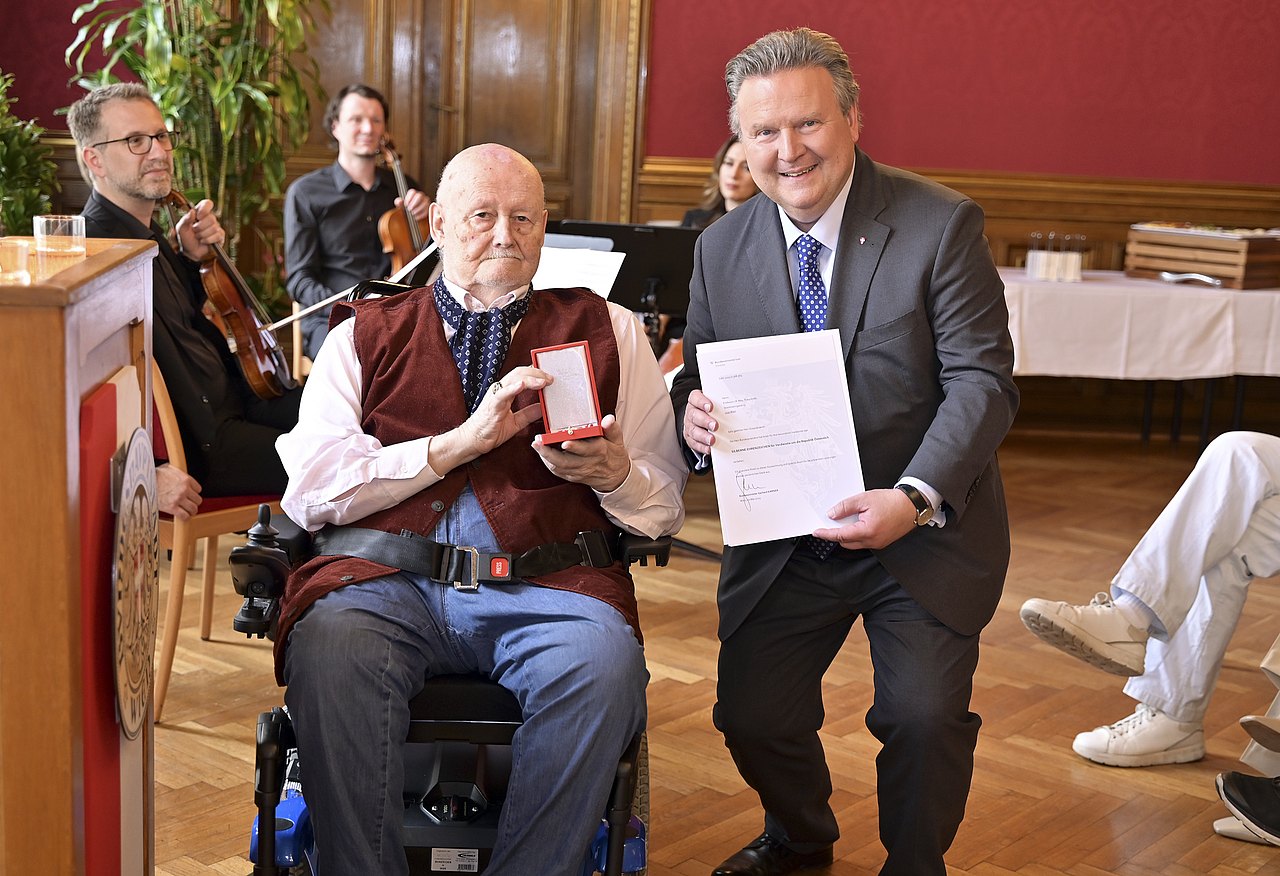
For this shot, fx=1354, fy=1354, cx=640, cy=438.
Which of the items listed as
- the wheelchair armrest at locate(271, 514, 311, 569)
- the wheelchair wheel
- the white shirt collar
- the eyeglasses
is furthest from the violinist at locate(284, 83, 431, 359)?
the wheelchair wheel

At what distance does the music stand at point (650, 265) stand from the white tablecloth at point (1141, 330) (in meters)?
1.83

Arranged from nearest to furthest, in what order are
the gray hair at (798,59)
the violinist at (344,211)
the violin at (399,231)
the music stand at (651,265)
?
the gray hair at (798,59) → the music stand at (651,265) → the violin at (399,231) → the violinist at (344,211)

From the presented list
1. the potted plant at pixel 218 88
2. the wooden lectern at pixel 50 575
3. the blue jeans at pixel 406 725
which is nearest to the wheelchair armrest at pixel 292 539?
the blue jeans at pixel 406 725

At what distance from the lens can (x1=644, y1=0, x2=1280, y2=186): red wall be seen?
6691mm

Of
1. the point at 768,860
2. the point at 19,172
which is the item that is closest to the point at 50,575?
the point at 768,860

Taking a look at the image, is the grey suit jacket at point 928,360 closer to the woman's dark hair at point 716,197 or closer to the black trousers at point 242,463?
the black trousers at point 242,463

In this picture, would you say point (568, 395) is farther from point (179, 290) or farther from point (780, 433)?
point (179, 290)

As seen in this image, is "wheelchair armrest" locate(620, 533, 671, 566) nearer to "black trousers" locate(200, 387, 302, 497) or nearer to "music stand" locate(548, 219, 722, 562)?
"black trousers" locate(200, 387, 302, 497)

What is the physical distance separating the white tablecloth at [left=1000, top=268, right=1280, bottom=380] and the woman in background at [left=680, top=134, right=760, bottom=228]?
135cm

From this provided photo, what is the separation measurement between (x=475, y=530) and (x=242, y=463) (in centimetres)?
134

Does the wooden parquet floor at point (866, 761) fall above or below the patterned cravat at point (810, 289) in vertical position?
below

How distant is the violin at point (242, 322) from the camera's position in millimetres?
3404

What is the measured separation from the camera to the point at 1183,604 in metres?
2.98

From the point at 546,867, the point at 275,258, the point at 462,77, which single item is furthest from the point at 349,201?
the point at 546,867
